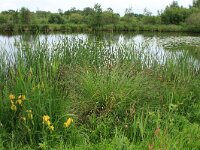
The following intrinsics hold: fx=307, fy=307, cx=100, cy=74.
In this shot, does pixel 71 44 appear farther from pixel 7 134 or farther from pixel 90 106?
pixel 7 134

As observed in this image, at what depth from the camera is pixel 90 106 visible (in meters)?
4.22

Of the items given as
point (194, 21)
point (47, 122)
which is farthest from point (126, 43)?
point (194, 21)

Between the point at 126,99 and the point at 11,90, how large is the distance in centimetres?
155

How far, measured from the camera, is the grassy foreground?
3.36m

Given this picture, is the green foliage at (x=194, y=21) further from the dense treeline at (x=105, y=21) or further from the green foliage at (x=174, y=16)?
the green foliage at (x=174, y=16)

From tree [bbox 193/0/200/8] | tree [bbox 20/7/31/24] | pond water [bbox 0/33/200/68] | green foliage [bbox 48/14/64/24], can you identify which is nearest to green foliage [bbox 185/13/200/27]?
tree [bbox 193/0/200/8]

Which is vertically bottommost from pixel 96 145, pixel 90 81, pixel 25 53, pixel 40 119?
pixel 96 145

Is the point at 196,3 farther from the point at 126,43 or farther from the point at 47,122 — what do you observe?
the point at 47,122

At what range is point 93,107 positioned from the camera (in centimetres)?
421

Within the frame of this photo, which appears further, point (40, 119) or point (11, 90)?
point (11, 90)

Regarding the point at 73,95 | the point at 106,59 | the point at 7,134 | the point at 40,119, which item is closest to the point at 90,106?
the point at 73,95

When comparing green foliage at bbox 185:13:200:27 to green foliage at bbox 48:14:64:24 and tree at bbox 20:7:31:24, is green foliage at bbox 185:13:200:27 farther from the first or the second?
tree at bbox 20:7:31:24

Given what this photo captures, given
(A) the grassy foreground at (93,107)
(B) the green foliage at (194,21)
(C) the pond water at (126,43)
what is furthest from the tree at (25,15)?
(A) the grassy foreground at (93,107)

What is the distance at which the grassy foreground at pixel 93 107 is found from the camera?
132 inches
